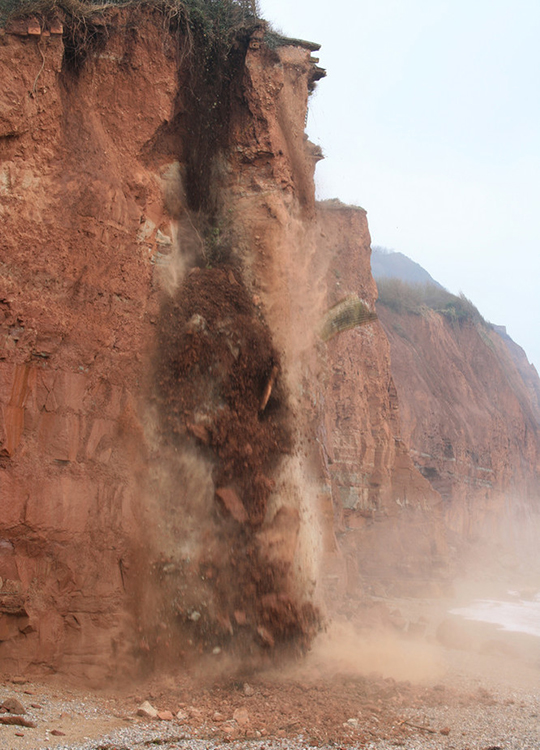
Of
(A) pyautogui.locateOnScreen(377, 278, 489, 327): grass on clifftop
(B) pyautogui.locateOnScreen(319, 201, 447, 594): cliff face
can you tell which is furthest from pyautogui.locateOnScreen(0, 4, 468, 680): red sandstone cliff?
(A) pyautogui.locateOnScreen(377, 278, 489, 327): grass on clifftop

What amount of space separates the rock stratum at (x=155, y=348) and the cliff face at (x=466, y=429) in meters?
18.5

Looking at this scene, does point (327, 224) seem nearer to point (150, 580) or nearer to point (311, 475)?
point (311, 475)

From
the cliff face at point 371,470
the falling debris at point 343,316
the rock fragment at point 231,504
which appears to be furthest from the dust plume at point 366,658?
the cliff face at point 371,470

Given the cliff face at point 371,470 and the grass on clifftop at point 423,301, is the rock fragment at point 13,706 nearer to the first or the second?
the cliff face at point 371,470

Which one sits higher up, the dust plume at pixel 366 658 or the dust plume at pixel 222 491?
the dust plume at pixel 222 491

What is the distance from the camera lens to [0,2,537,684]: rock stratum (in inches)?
293

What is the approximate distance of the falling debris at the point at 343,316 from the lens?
11141 mm

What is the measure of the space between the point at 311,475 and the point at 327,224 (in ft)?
16.5

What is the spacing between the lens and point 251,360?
9016mm

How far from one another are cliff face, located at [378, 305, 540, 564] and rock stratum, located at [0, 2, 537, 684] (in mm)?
18489

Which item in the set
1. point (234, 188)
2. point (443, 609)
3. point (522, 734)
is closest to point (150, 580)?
point (522, 734)

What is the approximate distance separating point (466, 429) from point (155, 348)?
2542 cm

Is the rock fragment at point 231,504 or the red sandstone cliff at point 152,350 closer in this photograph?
the red sandstone cliff at point 152,350

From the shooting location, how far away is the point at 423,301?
38.7 metres
